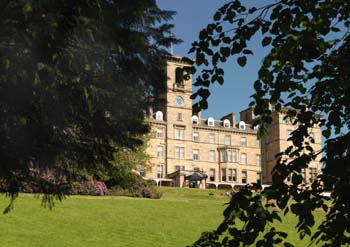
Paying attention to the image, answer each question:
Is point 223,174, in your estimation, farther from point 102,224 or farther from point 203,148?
point 102,224

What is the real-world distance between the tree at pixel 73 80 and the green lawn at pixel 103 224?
8668 mm

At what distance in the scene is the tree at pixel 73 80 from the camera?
4961mm

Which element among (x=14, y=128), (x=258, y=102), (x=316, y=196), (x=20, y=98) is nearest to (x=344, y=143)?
(x=316, y=196)

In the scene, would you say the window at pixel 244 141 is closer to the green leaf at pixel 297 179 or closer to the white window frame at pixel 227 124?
the white window frame at pixel 227 124

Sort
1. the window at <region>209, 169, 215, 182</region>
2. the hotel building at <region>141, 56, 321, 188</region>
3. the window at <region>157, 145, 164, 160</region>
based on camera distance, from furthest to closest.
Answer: the window at <region>209, 169, 215, 182</region> → the window at <region>157, 145, 164, 160</region> → the hotel building at <region>141, 56, 321, 188</region>

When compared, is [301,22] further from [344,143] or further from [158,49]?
[158,49]

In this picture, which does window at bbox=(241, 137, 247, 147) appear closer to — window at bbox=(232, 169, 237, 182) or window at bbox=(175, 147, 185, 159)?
window at bbox=(232, 169, 237, 182)

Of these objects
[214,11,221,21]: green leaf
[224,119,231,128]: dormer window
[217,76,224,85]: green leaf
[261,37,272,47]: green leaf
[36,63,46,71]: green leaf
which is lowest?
[217,76,224,85]: green leaf

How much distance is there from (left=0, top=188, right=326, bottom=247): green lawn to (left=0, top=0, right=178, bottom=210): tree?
28.4 ft

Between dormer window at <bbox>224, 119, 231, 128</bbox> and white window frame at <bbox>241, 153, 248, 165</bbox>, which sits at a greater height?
dormer window at <bbox>224, 119, 231, 128</bbox>

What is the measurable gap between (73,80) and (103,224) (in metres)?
14.2

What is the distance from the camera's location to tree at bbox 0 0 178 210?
4961 millimetres

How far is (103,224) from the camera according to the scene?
1905 centimetres

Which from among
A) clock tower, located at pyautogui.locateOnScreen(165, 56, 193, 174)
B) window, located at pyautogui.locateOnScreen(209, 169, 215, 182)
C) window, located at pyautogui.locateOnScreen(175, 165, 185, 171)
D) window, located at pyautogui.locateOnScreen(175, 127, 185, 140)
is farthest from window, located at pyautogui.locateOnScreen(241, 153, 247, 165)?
window, located at pyautogui.locateOnScreen(175, 127, 185, 140)
